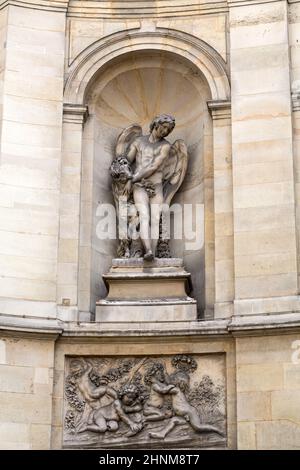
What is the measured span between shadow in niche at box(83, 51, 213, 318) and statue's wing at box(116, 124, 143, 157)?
0.69ft

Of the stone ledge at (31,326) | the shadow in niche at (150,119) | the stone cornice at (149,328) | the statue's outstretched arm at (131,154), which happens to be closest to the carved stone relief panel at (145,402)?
the stone cornice at (149,328)

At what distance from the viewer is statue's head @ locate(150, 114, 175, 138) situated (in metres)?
18.0

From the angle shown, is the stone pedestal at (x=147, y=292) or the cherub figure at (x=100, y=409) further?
the stone pedestal at (x=147, y=292)

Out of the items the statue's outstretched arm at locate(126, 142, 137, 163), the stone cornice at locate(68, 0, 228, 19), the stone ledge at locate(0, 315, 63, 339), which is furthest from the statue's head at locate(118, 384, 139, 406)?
the stone cornice at locate(68, 0, 228, 19)

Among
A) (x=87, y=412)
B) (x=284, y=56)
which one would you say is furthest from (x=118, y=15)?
(x=87, y=412)

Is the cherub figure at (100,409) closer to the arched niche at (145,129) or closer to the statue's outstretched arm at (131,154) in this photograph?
the arched niche at (145,129)

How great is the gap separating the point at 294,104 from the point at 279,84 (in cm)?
36

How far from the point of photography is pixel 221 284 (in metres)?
17.0

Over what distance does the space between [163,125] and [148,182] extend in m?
0.86

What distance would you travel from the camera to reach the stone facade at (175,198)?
16.3 metres

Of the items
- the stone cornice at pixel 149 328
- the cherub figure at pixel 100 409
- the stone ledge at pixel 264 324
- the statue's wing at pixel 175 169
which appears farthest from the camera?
the statue's wing at pixel 175 169

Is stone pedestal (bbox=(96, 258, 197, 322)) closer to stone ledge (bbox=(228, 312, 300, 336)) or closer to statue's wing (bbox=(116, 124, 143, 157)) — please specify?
stone ledge (bbox=(228, 312, 300, 336))

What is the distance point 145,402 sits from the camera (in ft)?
54.5

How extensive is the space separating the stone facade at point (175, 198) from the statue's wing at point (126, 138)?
231mm
